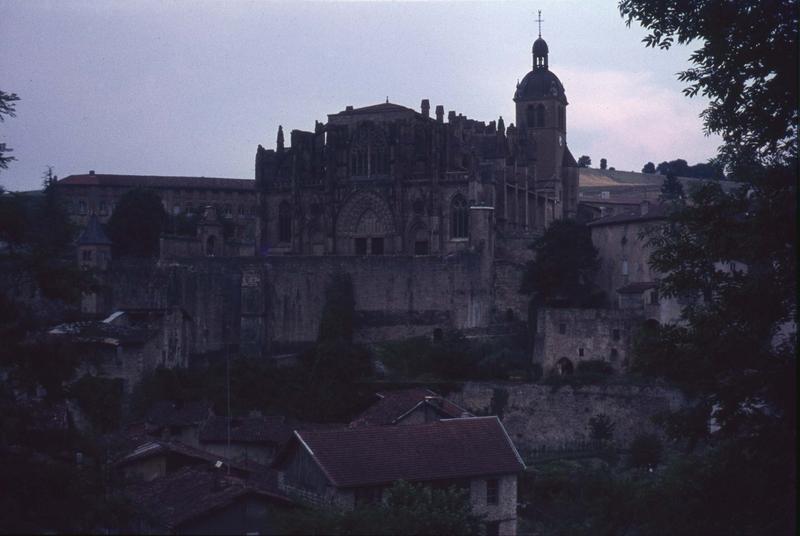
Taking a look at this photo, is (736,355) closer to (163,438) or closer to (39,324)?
(39,324)

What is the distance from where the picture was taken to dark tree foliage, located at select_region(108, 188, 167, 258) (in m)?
80.7

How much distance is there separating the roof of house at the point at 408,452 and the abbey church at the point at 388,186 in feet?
107

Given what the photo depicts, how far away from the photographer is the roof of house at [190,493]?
89.4ft

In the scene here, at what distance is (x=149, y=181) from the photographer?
367ft

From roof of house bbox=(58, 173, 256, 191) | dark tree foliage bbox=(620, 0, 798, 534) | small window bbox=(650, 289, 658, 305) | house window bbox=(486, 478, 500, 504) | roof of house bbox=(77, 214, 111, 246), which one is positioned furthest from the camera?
roof of house bbox=(58, 173, 256, 191)

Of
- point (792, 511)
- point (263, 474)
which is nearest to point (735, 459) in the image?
point (792, 511)

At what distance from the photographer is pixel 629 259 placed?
6216 cm

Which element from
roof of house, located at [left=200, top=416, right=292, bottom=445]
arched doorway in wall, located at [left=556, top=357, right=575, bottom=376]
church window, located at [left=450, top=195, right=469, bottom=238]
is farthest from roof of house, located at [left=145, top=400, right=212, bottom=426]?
church window, located at [left=450, top=195, right=469, bottom=238]

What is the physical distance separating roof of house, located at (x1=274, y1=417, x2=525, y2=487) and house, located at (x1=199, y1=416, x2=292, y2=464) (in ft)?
31.8

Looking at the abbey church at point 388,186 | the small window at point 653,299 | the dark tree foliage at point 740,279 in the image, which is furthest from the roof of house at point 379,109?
the dark tree foliage at point 740,279

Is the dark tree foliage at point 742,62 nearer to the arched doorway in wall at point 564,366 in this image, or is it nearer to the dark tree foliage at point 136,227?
the arched doorway in wall at point 564,366

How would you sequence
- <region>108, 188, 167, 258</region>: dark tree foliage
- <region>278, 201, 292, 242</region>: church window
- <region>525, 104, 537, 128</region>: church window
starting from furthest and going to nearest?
<region>525, 104, 537, 128</region>: church window → <region>108, 188, 167, 258</region>: dark tree foliage → <region>278, 201, 292, 242</region>: church window

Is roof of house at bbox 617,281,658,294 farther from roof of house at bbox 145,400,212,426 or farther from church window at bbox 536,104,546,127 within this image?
church window at bbox 536,104,546,127

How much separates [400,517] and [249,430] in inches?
884
